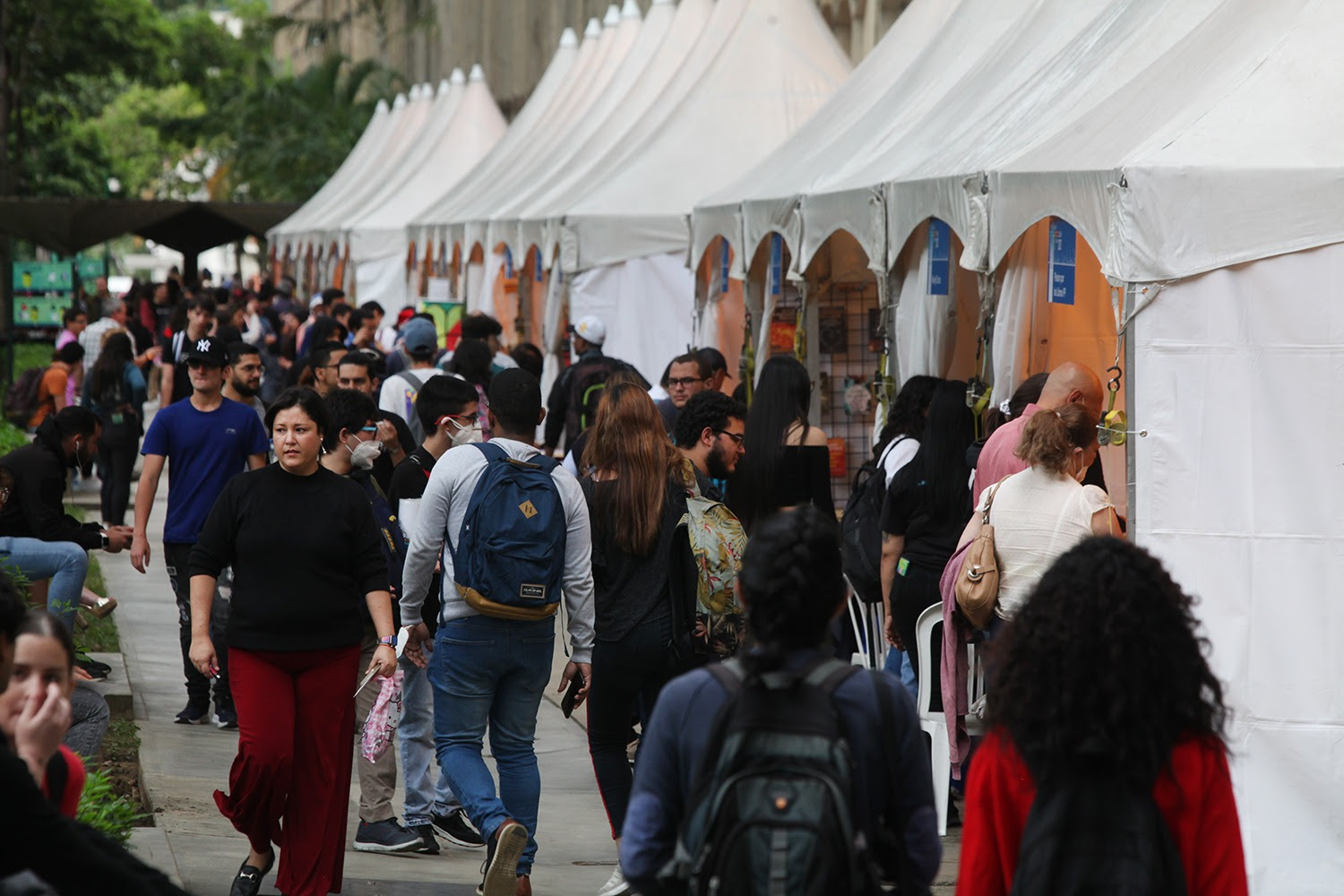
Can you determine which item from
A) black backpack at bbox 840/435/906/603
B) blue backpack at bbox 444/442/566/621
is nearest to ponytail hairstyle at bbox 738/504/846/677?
blue backpack at bbox 444/442/566/621

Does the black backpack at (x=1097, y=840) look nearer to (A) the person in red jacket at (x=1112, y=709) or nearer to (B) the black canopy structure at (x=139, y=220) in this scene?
(A) the person in red jacket at (x=1112, y=709)

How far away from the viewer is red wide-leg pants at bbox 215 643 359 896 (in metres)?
5.76

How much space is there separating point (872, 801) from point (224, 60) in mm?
49785

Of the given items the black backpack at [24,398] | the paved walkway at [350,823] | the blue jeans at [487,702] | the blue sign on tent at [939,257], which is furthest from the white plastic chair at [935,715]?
the black backpack at [24,398]

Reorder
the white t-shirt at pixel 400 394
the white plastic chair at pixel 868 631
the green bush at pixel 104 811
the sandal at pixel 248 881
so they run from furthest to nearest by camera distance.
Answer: the white t-shirt at pixel 400 394
the white plastic chair at pixel 868 631
the sandal at pixel 248 881
the green bush at pixel 104 811

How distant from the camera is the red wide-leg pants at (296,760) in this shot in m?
5.76

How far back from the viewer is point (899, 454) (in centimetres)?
750

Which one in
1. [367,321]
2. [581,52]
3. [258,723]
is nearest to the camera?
[258,723]

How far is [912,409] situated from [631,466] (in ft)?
6.17

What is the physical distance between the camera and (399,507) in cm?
691

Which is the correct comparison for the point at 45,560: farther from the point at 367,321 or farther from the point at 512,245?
the point at 512,245

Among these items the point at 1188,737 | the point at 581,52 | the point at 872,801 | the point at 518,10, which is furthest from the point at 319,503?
the point at 518,10

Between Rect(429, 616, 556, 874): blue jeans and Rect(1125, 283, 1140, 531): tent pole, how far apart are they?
2.05m

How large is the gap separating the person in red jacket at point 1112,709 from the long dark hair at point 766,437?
4.31m
